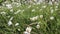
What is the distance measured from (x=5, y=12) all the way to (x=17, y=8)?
228 mm

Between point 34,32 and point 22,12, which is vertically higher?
point 22,12

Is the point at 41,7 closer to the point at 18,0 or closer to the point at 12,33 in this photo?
the point at 12,33

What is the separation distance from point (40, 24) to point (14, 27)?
0.36m

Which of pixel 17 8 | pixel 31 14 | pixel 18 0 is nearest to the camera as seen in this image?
pixel 31 14

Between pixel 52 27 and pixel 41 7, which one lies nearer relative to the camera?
pixel 52 27

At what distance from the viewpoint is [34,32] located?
111 inches

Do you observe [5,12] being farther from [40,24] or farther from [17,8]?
[40,24]

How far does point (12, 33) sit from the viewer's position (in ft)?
9.16

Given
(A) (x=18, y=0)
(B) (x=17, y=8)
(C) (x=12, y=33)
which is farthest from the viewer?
(A) (x=18, y=0)

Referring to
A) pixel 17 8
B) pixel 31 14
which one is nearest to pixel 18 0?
pixel 17 8

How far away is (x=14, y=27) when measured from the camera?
9.36 ft

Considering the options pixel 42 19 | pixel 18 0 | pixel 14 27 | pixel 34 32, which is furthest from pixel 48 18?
pixel 18 0

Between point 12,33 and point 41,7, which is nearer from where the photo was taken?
point 12,33

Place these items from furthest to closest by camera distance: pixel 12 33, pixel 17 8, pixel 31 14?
1. pixel 17 8
2. pixel 31 14
3. pixel 12 33
